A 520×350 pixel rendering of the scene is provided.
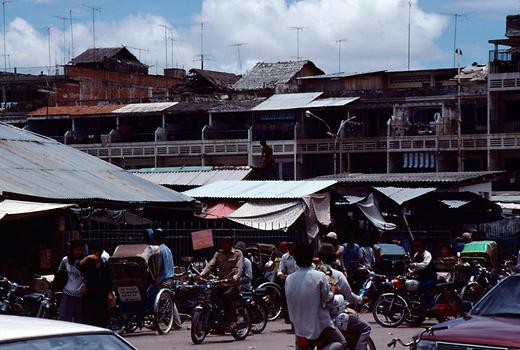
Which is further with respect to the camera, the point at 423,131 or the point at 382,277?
the point at 423,131

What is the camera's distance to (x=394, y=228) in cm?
3064

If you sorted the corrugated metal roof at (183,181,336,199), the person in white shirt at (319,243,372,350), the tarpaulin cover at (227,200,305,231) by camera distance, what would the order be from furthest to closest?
the corrugated metal roof at (183,181,336,199), the tarpaulin cover at (227,200,305,231), the person in white shirt at (319,243,372,350)

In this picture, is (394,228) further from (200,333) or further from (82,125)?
(82,125)

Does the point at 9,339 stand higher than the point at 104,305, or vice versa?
the point at 9,339

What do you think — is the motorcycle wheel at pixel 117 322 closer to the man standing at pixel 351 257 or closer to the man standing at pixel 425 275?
the man standing at pixel 425 275

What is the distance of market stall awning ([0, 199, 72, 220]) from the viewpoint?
1914 centimetres

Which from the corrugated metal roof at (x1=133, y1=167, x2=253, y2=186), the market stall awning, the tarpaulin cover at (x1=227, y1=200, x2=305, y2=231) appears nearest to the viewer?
the market stall awning

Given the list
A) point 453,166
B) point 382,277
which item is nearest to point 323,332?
point 382,277

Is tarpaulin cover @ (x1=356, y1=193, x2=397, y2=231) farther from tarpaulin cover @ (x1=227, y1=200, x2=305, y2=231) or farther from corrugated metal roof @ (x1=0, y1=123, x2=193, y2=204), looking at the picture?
corrugated metal roof @ (x1=0, y1=123, x2=193, y2=204)

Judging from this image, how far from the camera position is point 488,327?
10070 mm

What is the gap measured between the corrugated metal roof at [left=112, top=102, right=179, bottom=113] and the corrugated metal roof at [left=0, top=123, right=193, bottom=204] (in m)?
42.5

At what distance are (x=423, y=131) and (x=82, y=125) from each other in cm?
2290

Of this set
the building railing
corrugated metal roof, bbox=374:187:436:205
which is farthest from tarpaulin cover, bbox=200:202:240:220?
the building railing

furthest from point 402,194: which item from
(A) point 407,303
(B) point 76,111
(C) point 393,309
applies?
(B) point 76,111
